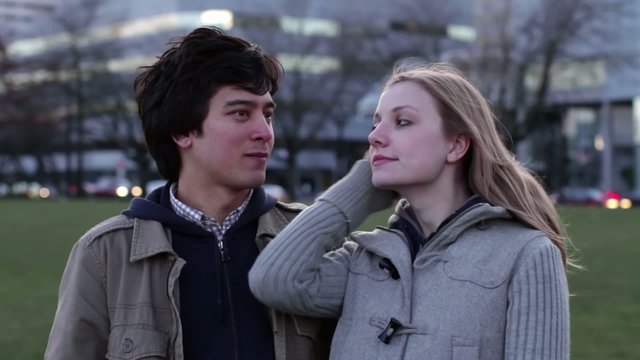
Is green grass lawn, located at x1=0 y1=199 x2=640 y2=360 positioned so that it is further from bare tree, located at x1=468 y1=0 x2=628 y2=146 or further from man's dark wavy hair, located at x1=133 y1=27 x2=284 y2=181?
bare tree, located at x1=468 y1=0 x2=628 y2=146

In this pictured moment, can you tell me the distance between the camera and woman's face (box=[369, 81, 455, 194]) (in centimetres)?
283

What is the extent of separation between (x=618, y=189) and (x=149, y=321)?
62982 millimetres

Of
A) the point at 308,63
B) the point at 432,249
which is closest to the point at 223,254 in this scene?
the point at 432,249

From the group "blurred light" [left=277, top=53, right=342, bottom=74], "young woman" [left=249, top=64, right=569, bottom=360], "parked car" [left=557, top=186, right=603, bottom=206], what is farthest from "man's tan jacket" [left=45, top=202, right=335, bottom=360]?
"parked car" [left=557, top=186, right=603, bottom=206]

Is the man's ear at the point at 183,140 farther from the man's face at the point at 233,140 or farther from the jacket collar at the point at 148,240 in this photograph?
the jacket collar at the point at 148,240

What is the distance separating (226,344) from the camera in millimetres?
2848

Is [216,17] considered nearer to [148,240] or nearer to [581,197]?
[581,197]

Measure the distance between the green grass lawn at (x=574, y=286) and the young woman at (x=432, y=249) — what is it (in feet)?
12.9

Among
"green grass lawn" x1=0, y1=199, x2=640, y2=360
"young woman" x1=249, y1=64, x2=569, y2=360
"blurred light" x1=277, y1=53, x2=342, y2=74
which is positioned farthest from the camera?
"blurred light" x1=277, y1=53, x2=342, y2=74

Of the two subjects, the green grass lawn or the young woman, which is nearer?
the young woman

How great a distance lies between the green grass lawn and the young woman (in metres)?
3.93

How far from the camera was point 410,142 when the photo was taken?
9.29ft

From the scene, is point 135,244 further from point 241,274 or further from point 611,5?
point 611,5

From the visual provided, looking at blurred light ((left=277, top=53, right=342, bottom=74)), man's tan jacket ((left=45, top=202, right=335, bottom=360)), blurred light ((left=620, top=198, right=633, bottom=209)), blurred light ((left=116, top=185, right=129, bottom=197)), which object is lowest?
man's tan jacket ((left=45, top=202, right=335, bottom=360))
